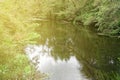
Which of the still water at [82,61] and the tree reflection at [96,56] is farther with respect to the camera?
the tree reflection at [96,56]

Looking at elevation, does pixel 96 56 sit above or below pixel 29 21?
above

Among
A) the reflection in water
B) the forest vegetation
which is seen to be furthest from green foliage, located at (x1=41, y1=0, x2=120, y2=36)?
the reflection in water

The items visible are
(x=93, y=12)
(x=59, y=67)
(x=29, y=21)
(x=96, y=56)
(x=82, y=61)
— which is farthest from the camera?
(x=29, y=21)

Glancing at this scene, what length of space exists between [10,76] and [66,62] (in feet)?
40.7

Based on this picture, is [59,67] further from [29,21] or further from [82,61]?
[29,21]

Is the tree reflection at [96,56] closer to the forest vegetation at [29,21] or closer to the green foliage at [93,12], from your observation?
the green foliage at [93,12]

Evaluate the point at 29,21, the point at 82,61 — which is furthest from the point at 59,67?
the point at 29,21

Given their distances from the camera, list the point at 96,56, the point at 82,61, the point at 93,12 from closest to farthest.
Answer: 1. the point at 82,61
2. the point at 96,56
3. the point at 93,12

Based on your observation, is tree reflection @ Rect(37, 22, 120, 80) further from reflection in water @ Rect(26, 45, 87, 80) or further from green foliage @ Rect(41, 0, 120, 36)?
green foliage @ Rect(41, 0, 120, 36)

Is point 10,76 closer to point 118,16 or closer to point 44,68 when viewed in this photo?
point 44,68

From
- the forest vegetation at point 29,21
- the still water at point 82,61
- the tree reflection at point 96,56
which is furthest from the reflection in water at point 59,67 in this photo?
the forest vegetation at point 29,21

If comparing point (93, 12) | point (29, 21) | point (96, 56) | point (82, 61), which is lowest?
point (29, 21)

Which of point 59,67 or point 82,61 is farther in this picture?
point 82,61

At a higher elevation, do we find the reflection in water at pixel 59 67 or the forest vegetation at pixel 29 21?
the forest vegetation at pixel 29 21
